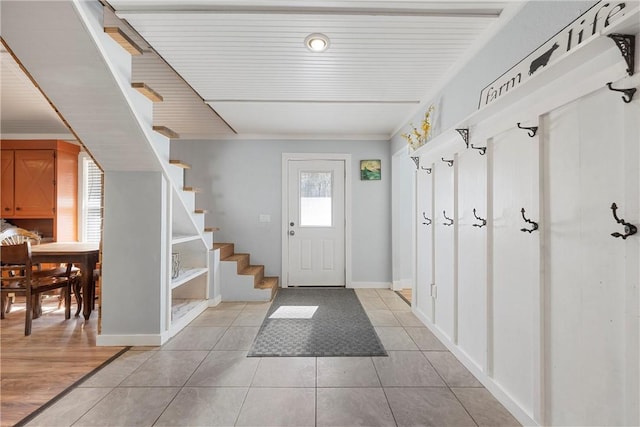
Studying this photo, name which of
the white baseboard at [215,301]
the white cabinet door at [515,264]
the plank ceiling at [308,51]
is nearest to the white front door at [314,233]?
the white baseboard at [215,301]

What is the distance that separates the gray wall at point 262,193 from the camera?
4.59 meters

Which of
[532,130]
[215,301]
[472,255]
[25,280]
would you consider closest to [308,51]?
[532,130]

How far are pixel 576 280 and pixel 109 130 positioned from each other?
296 cm

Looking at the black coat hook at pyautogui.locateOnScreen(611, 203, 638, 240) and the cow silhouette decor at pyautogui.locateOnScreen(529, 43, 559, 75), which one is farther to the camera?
the cow silhouette decor at pyautogui.locateOnScreen(529, 43, 559, 75)

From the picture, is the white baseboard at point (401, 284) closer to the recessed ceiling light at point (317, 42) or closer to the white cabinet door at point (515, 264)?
the white cabinet door at point (515, 264)

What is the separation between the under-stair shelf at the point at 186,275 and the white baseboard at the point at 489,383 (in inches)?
96.7

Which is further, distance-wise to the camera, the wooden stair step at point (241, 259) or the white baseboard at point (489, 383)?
the wooden stair step at point (241, 259)

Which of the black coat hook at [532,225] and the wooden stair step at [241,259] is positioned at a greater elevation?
the black coat hook at [532,225]

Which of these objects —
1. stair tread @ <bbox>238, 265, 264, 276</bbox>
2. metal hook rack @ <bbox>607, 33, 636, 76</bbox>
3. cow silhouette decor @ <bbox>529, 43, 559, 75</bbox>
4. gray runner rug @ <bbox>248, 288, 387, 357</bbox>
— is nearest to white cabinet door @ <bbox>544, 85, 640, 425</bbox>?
metal hook rack @ <bbox>607, 33, 636, 76</bbox>

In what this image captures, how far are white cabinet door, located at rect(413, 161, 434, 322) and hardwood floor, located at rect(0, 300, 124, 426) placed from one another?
278 centimetres

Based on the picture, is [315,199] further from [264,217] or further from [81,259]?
[81,259]

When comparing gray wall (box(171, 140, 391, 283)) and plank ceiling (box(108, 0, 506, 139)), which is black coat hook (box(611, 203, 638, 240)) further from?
gray wall (box(171, 140, 391, 283))

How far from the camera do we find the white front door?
4609mm

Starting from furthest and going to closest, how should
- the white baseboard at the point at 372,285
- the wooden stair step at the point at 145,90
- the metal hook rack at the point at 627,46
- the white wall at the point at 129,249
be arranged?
the white baseboard at the point at 372,285 → the white wall at the point at 129,249 → the wooden stair step at the point at 145,90 → the metal hook rack at the point at 627,46
